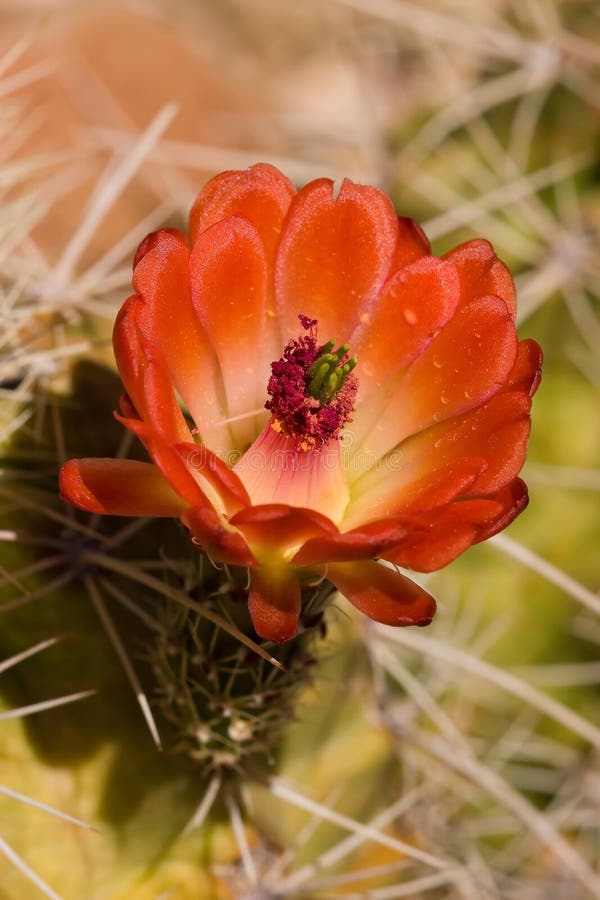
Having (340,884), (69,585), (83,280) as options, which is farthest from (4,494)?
(340,884)

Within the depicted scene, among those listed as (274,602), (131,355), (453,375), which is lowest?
(274,602)

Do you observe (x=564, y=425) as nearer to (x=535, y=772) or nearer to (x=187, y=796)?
(x=535, y=772)

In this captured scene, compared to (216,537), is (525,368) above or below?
above

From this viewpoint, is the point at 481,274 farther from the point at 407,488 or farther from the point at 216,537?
the point at 216,537

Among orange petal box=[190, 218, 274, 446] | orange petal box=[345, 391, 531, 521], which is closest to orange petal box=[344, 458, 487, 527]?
orange petal box=[345, 391, 531, 521]

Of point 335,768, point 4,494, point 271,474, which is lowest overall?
point 335,768

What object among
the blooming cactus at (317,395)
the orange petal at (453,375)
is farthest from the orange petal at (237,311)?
the orange petal at (453,375)

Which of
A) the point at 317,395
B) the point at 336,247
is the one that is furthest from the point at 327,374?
the point at 336,247

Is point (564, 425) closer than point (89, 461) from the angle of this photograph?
No
